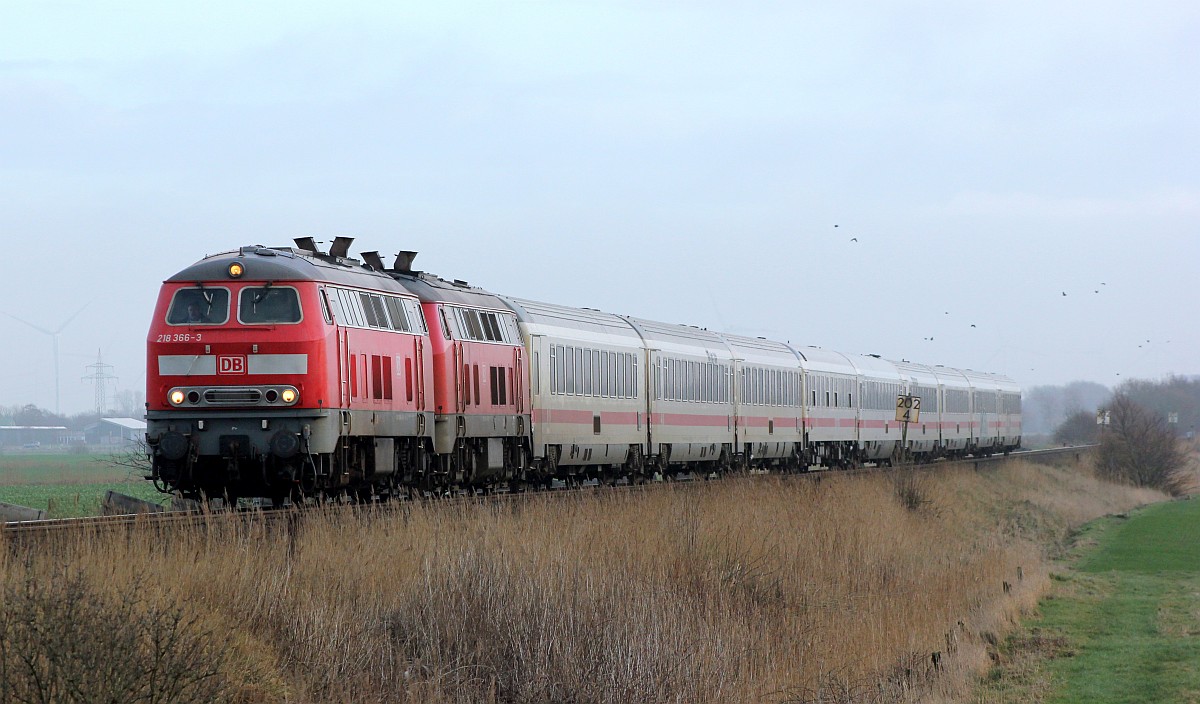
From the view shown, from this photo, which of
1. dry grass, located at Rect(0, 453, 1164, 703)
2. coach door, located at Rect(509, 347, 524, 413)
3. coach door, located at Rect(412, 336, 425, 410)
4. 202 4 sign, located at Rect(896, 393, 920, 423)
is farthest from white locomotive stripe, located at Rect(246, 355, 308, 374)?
202 4 sign, located at Rect(896, 393, 920, 423)

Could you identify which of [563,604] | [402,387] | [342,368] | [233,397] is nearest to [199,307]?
[233,397]

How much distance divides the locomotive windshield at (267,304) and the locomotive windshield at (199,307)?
0.25m

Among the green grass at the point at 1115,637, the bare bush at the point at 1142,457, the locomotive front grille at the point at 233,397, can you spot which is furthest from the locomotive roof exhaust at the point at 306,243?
the bare bush at the point at 1142,457

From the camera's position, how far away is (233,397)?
799 inches

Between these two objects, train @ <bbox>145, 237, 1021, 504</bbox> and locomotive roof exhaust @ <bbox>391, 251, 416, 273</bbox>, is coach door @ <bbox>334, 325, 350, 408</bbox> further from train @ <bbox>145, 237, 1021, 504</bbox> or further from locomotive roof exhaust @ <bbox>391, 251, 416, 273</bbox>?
locomotive roof exhaust @ <bbox>391, 251, 416, 273</bbox>

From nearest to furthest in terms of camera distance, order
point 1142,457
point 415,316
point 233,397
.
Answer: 1. point 233,397
2. point 415,316
3. point 1142,457

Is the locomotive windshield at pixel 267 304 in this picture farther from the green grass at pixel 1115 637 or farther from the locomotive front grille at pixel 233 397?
the green grass at pixel 1115 637

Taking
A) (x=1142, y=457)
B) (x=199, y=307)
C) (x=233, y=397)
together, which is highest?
(x=199, y=307)

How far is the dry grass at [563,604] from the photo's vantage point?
12.8m

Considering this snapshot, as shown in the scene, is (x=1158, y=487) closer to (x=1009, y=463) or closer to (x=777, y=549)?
(x=1009, y=463)

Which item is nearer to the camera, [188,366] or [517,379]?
[188,366]

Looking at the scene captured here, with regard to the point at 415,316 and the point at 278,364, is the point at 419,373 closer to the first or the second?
the point at 415,316

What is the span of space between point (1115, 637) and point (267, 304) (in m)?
14.9

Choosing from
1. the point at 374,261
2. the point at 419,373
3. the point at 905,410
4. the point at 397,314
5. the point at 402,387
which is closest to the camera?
the point at 402,387
